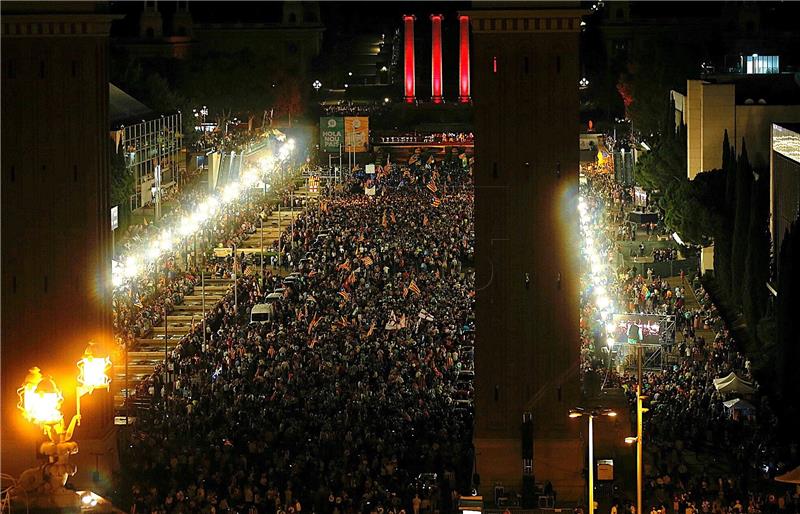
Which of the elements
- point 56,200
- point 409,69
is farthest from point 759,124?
point 409,69

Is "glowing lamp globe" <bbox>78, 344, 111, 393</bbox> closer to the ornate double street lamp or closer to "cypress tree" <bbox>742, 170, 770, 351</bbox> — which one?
the ornate double street lamp

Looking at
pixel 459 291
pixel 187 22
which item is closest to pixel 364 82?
pixel 187 22

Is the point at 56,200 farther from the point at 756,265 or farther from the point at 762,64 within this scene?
the point at 762,64

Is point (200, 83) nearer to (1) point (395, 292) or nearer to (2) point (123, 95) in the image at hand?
(2) point (123, 95)

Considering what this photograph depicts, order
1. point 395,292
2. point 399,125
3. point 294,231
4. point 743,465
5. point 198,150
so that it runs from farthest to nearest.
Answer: point 399,125 → point 198,150 → point 294,231 → point 395,292 → point 743,465

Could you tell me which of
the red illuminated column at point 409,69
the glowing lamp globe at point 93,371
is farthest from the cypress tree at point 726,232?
the red illuminated column at point 409,69

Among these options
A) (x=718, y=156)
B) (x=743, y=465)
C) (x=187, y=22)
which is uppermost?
(x=187, y=22)
